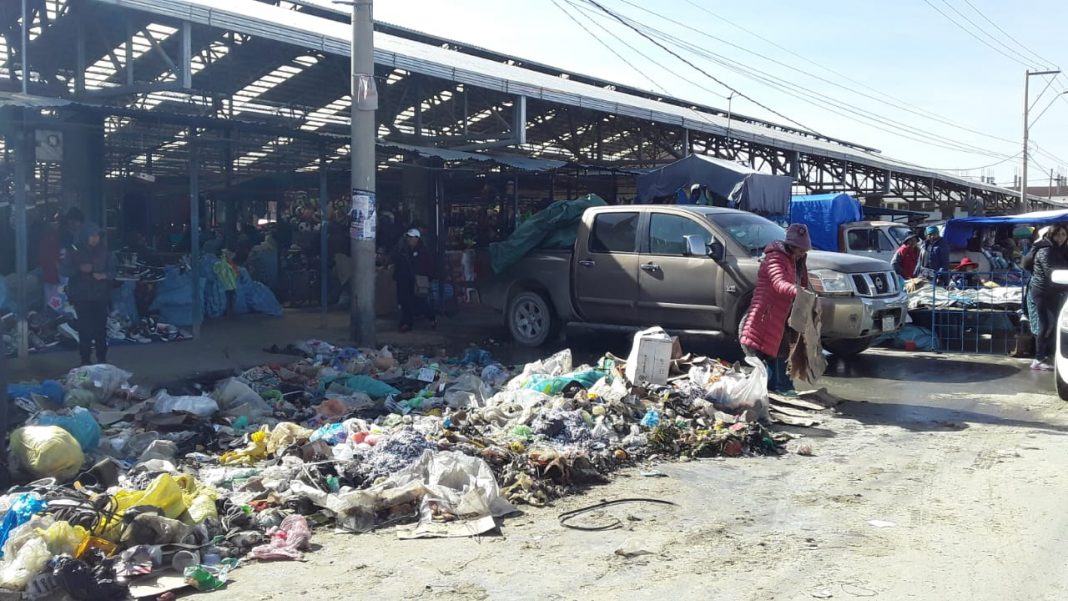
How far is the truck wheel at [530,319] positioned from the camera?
12.7 meters

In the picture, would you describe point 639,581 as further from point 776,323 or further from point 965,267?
point 965,267

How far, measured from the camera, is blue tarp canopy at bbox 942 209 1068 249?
13.8 metres

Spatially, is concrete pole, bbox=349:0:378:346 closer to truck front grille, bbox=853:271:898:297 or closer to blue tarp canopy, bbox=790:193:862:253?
truck front grille, bbox=853:271:898:297

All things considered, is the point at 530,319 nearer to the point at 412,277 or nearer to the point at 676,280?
the point at 412,277

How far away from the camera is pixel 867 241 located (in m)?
20.0

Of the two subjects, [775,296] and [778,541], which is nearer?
[778,541]

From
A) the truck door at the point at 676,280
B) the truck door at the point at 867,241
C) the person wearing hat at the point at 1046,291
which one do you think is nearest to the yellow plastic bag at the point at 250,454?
the truck door at the point at 676,280

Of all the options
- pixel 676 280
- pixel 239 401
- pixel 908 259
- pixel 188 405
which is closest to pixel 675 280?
pixel 676 280

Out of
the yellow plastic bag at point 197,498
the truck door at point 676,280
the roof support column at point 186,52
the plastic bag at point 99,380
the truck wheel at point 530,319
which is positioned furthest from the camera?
the truck wheel at point 530,319

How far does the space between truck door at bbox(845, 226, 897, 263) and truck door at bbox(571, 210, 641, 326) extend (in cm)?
923

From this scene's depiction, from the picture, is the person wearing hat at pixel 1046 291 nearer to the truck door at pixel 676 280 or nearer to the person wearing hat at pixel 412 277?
the truck door at pixel 676 280

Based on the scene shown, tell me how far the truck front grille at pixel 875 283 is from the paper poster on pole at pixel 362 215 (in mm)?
5782

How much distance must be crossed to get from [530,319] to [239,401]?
5112mm

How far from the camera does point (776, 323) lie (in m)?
8.85
